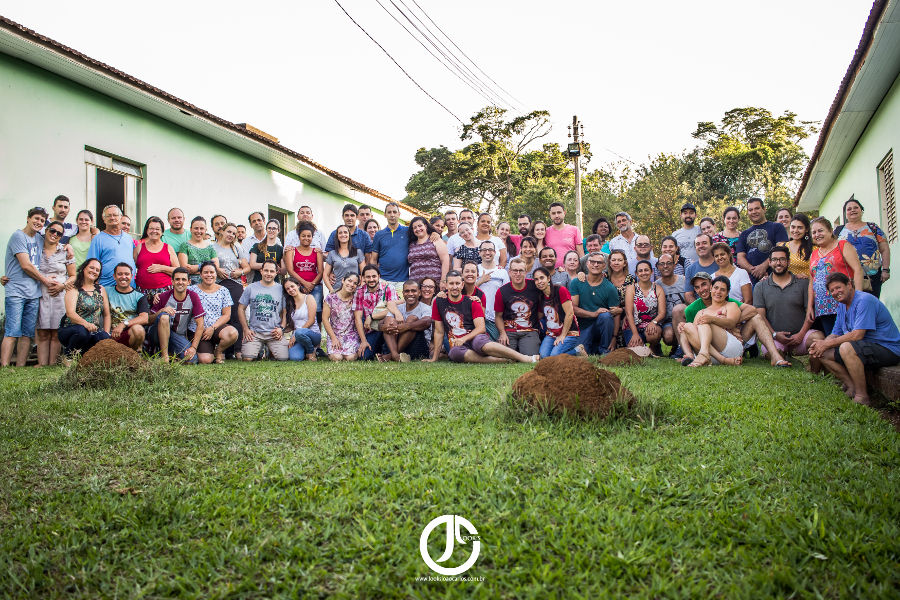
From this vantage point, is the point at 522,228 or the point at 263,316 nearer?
the point at 263,316

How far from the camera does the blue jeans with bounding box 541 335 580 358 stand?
8.36m

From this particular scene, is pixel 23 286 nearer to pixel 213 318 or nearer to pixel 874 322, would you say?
pixel 213 318

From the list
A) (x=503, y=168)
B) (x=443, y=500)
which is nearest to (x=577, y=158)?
(x=503, y=168)

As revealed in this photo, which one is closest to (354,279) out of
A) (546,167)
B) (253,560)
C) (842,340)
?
(842,340)

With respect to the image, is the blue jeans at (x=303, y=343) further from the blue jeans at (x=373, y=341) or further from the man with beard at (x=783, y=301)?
the man with beard at (x=783, y=301)

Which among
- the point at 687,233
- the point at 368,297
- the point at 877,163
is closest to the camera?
the point at 368,297

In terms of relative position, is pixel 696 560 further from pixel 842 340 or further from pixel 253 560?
pixel 842 340

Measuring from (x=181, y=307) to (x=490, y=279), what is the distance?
4.53m

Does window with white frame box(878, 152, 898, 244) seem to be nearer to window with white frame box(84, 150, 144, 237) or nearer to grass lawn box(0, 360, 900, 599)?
grass lawn box(0, 360, 900, 599)

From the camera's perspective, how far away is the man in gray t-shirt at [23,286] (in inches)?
314

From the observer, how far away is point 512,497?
9.11ft

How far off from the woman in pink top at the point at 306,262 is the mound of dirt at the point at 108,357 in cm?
396

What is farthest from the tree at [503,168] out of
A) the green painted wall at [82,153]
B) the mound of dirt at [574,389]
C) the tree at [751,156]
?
the mound of dirt at [574,389]

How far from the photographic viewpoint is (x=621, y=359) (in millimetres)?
7477
